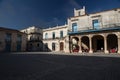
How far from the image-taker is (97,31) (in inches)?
954

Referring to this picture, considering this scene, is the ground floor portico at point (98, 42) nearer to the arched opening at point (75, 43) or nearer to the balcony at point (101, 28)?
the arched opening at point (75, 43)

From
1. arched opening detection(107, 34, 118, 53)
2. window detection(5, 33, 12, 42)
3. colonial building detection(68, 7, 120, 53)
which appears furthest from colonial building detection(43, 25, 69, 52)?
arched opening detection(107, 34, 118, 53)

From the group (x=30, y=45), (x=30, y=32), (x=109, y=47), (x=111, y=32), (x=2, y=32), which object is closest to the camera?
(x=111, y=32)

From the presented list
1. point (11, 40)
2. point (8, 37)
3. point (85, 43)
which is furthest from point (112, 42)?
point (8, 37)

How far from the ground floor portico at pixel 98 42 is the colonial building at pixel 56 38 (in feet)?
20.3

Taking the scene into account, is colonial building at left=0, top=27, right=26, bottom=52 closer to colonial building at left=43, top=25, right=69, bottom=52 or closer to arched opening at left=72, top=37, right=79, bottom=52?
colonial building at left=43, top=25, right=69, bottom=52

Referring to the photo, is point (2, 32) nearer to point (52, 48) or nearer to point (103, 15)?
point (52, 48)

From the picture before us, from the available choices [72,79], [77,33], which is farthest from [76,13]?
[72,79]

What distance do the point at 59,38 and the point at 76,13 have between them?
1097 cm

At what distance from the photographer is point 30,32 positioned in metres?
47.6

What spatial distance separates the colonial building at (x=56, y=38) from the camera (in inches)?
1428

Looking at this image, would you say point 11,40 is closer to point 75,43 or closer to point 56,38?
point 56,38

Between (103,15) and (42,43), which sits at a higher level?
(103,15)

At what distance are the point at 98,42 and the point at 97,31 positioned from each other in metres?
3.86
